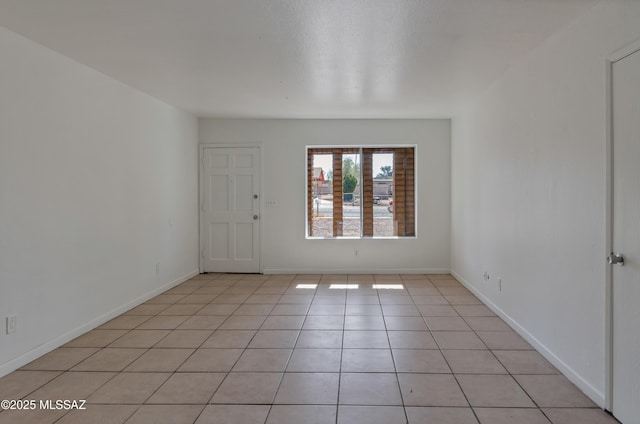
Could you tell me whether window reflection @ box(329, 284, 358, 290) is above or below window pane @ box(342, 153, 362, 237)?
below

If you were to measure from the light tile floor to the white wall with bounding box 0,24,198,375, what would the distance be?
12.5 inches

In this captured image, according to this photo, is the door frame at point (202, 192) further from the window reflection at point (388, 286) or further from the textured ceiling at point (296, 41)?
the window reflection at point (388, 286)

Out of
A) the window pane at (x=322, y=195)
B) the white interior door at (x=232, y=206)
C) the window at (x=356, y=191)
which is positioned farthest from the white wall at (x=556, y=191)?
the white interior door at (x=232, y=206)

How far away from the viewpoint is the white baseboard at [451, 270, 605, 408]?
2395 millimetres

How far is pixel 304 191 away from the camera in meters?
6.24

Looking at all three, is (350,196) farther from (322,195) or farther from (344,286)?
(344,286)

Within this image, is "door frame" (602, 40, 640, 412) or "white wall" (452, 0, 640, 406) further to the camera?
"white wall" (452, 0, 640, 406)

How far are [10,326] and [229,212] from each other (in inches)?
143

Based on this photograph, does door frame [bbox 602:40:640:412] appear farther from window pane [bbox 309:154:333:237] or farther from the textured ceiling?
window pane [bbox 309:154:333:237]

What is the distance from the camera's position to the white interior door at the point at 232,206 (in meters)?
6.26

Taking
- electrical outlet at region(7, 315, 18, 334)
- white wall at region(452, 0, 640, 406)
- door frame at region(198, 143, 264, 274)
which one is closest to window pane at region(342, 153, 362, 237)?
door frame at region(198, 143, 264, 274)

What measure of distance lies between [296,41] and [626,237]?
101 inches

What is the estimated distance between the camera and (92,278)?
146 inches

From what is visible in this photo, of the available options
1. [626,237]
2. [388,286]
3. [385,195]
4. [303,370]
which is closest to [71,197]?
[303,370]
